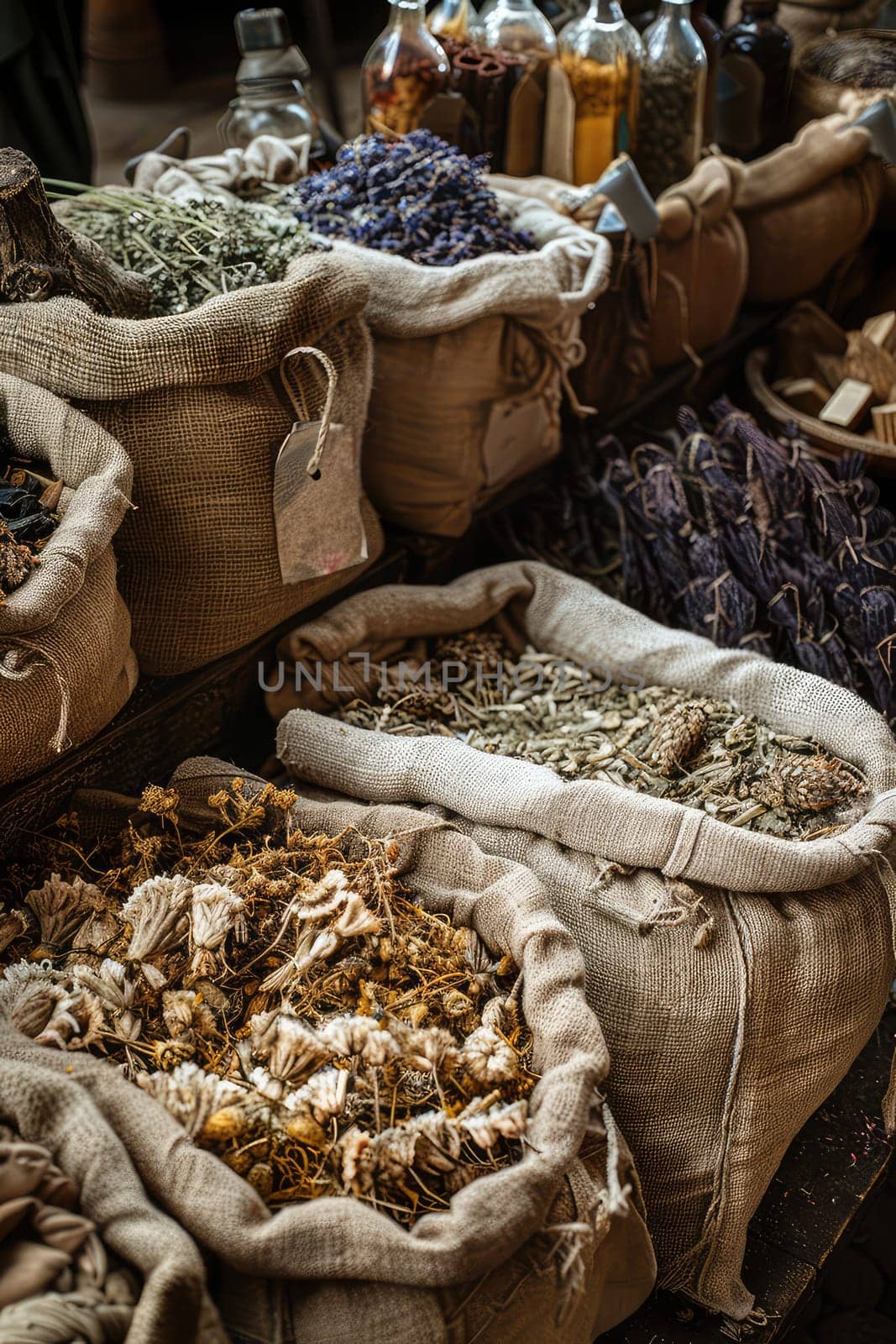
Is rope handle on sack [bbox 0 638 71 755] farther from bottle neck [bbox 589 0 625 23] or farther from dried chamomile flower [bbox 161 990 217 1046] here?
bottle neck [bbox 589 0 625 23]

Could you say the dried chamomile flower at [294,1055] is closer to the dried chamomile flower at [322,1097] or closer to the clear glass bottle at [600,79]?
the dried chamomile flower at [322,1097]

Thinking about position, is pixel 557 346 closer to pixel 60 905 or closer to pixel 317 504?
pixel 317 504

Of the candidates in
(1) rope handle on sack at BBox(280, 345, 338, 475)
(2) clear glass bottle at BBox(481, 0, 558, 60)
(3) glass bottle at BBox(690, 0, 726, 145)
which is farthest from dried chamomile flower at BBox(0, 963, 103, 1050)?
(3) glass bottle at BBox(690, 0, 726, 145)

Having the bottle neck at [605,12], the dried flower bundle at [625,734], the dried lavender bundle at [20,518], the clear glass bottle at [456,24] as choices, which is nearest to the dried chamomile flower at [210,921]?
the dried lavender bundle at [20,518]

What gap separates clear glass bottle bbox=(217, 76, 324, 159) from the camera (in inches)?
82.4

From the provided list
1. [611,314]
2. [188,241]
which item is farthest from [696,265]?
[188,241]

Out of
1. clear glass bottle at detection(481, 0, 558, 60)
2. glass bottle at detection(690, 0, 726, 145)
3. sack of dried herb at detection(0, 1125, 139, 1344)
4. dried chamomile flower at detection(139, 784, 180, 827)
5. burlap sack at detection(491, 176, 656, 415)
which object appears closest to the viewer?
sack of dried herb at detection(0, 1125, 139, 1344)

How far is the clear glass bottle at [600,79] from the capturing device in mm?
2230

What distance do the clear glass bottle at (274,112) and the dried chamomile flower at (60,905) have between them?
151cm

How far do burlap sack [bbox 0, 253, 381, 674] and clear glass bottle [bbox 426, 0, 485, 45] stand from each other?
1117mm

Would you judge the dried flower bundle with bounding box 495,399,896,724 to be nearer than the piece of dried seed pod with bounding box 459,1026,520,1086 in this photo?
No

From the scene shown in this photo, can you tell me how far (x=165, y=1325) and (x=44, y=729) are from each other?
600 millimetres

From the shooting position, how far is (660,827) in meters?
1.21

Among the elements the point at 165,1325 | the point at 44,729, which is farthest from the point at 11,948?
the point at 165,1325
